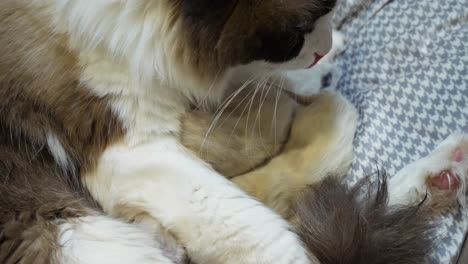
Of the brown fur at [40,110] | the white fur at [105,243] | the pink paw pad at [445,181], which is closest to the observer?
the white fur at [105,243]

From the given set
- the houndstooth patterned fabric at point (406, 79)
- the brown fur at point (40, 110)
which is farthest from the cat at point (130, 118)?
the houndstooth patterned fabric at point (406, 79)

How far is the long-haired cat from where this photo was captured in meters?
0.89

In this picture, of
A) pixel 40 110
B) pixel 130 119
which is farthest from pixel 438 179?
pixel 40 110

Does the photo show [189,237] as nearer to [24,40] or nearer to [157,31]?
[157,31]

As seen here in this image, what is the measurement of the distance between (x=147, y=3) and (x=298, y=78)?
485 millimetres

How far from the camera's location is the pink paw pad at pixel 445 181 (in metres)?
1.07

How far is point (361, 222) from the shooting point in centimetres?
92

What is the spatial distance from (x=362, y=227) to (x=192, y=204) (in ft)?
1.03

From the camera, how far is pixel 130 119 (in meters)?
1.00

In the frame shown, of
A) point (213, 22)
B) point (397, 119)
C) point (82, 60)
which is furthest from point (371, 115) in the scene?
point (82, 60)

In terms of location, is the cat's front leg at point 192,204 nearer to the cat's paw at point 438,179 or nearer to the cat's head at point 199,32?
the cat's head at point 199,32

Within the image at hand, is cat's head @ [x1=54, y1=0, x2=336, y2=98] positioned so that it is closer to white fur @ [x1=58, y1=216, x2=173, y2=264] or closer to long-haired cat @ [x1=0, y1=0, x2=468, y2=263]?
long-haired cat @ [x1=0, y1=0, x2=468, y2=263]

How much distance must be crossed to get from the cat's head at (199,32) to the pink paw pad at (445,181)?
0.39 metres

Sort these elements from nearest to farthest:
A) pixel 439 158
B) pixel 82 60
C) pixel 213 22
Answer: pixel 213 22, pixel 82 60, pixel 439 158
